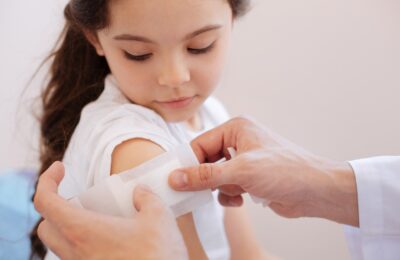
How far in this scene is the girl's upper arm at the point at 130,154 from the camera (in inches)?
25.5

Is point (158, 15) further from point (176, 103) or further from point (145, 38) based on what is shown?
point (176, 103)

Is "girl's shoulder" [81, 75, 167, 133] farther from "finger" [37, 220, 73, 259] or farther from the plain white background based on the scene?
the plain white background

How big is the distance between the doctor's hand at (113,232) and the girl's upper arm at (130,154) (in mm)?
60

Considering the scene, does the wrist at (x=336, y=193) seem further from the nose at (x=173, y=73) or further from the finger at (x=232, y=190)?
the nose at (x=173, y=73)

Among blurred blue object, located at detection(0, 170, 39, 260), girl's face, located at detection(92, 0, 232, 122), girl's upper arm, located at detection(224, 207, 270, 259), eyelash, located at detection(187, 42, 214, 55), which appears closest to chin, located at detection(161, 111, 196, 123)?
girl's face, located at detection(92, 0, 232, 122)

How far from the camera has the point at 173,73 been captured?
0.70 meters

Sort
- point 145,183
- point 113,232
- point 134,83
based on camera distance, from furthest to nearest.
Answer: point 134,83 < point 145,183 < point 113,232

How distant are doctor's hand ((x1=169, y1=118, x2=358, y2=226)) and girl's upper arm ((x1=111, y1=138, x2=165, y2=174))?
0.17 feet

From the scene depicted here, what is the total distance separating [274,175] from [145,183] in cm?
19

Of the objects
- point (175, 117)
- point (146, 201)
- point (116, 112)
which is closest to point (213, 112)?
point (175, 117)

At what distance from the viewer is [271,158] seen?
26.7 inches

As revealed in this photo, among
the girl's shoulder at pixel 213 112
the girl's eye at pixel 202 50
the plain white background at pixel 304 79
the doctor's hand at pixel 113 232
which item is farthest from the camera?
the plain white background at pixel 304 79

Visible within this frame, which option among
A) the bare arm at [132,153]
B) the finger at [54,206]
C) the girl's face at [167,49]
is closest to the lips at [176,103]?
the girl's face at [167,49]

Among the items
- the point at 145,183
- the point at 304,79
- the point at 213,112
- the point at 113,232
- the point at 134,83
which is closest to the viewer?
the point at 113,232
